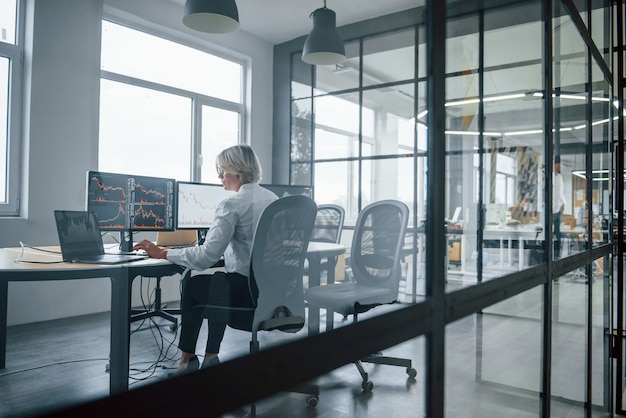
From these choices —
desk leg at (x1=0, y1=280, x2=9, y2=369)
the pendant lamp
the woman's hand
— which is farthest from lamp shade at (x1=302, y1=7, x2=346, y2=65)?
desk leg at (x1=0, y1=280, x2=9, y2=369)

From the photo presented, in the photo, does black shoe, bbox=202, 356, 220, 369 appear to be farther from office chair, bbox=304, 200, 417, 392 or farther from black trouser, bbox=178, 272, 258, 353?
black trouser, bbox=178, 272, 258, 353

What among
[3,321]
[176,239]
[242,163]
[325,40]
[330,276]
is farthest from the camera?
[176,239]

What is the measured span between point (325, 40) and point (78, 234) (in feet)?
5.88

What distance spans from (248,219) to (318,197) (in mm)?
1005

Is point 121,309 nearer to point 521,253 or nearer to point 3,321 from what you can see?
point 3,321

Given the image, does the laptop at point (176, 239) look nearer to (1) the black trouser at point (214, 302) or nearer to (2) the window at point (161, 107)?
(1) the black trouser at point (214, 302)

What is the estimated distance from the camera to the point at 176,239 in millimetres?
3127

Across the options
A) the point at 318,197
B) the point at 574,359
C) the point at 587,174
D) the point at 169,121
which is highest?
the point at 169,121

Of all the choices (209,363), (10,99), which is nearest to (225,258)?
(209,363)

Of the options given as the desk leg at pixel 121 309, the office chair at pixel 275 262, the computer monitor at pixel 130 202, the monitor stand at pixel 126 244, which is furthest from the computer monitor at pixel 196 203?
the office chair at pixel 275 262

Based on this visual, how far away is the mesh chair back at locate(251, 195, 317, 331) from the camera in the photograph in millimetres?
1787

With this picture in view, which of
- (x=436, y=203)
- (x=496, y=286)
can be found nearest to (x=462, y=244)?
(x=496, y=286)

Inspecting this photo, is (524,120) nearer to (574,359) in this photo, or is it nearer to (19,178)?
(574,359)

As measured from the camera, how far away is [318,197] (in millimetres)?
1148
